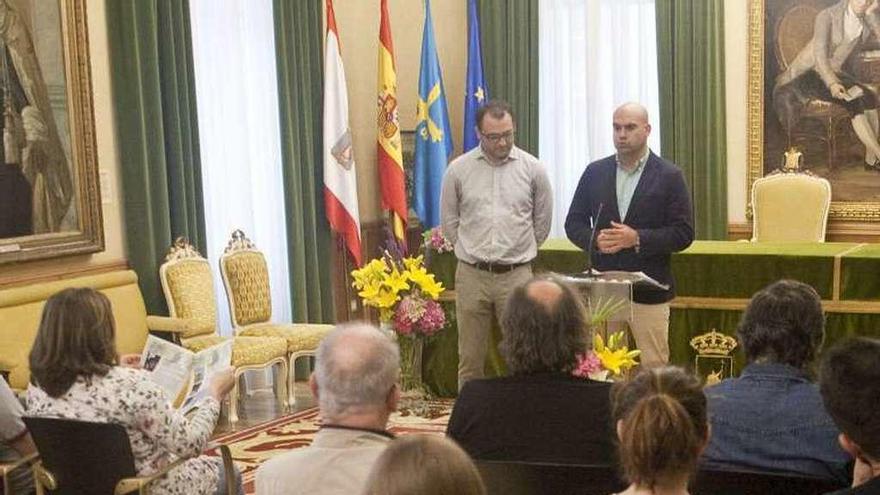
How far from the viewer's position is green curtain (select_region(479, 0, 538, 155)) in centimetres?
993

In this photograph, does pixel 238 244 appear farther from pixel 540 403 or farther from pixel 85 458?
pixel 540 403

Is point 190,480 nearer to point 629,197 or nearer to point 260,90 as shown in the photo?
point 629,197

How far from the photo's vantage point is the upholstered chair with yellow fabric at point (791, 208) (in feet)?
27.9

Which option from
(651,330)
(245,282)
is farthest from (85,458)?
(245,282)

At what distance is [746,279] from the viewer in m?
6.20

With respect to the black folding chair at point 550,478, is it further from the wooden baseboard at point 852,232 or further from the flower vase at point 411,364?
the wooden baseboard at point 852,232

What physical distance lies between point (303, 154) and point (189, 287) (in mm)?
1822

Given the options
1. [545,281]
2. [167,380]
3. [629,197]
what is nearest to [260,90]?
[629,197]

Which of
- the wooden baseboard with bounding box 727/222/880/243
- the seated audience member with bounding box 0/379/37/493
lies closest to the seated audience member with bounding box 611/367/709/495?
the seated audience member with bounding box 0/379/37/493

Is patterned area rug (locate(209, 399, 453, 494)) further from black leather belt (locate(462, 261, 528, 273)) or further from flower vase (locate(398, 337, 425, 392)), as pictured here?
black leather belt (locate(462, 261, 528, 273))

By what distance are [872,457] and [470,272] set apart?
366 cm

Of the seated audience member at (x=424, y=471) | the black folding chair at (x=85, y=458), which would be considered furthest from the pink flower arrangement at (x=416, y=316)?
the seated audience member at (x=424, y=471)

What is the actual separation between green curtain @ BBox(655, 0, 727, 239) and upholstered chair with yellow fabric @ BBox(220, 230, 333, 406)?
11.9 ft

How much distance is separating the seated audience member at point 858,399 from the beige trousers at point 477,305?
3445 mm
